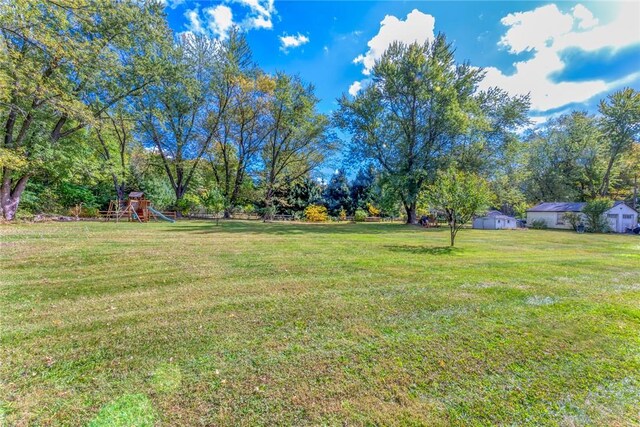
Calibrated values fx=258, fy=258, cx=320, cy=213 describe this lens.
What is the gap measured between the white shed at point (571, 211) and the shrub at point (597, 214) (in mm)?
1323

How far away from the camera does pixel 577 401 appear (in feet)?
7.89

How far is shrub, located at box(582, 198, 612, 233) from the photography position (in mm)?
22859

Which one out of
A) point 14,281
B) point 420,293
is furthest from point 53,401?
point 420,293

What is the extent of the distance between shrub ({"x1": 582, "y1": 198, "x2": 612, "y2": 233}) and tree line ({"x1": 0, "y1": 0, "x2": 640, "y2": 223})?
569cm

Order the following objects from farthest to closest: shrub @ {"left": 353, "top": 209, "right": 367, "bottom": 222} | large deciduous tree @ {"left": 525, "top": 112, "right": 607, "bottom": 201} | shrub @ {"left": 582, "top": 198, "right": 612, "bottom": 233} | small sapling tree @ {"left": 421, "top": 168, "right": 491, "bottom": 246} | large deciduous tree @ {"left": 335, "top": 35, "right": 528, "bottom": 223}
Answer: shrub @ {"left": 353, "top": 209, "right": 367, "bottom": 222}
large deciduous tree @ {"left": 525, "top": 112, "right": 607, "bottom": 201}
large deciduous tree @ {"left": 335, "top": 35, "right": 528, "bottom": 223}
shrub @ {"left": 582, "top": 198, "right": 612, "bottom": 233}
small sapling tree @ {"left": 421, "top": 168, "right": 491, "bottom": 246}

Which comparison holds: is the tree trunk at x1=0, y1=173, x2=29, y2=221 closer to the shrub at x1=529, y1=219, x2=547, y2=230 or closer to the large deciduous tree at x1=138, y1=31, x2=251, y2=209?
the large deciduous tree at x1=138, y1=31, x2=251, y2=209

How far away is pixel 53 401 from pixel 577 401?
15.3 feet

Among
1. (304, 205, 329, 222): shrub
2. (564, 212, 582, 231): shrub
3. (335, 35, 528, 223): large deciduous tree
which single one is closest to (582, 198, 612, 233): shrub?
Result: (564, 212, 582, 231): shrub

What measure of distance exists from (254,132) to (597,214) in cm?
3375

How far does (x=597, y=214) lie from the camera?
23.3 metres

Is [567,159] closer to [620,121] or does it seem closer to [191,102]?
[620,121]

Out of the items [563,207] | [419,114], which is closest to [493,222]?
[563,207]

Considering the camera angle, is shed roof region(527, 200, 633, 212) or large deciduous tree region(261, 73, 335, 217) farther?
shed roof region(527, 200, 633, 212)

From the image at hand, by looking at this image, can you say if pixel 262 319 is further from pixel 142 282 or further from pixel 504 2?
pixel 504 2
